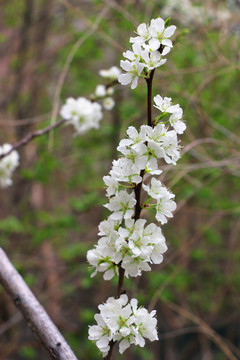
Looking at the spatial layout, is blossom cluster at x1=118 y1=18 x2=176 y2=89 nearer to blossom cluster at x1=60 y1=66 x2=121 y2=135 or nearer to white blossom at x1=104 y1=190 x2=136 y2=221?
white blossom at x1=104 y1=190 x2=136 y2=221

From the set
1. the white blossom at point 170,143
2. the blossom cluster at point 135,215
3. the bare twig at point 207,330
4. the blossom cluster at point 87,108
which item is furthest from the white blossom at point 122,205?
the blossom cluster at point 87,108

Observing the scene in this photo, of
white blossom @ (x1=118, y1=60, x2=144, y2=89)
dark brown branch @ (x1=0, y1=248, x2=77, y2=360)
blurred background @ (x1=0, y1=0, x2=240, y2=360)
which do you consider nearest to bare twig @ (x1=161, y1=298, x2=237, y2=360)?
dark brown branch @ (x1=0, y1=248, x2=77, y2=360)

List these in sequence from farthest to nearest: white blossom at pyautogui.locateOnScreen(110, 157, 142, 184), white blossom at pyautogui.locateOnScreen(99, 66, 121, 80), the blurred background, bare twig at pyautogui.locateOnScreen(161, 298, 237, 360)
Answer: the blurred background < white blossom at pyautogui.locateOnScreen(99, 66, 121, 80) < bare twig at pyautogui.locateOnScreen(161, 298, 237, 360) < white blossom at pyautogui.locateOnScreen(110, 157, 142, 184)

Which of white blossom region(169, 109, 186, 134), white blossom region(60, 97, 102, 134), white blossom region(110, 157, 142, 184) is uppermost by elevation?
white blossom region(60, 97, 102, 134)

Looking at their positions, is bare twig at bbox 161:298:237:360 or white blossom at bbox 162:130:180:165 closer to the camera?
white blossom at bbox 162:130:180:165

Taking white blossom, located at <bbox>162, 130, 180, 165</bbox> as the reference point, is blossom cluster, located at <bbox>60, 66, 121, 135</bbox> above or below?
above

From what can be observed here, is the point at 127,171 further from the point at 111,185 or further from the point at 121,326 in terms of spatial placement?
the point at 121,326

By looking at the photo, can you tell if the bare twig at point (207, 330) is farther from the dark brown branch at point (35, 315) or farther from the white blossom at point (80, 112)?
the white blossom at point (80, 112)

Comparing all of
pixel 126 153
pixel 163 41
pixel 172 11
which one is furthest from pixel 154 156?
pixel 172 11
